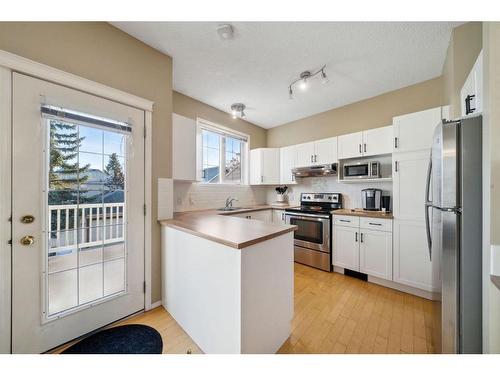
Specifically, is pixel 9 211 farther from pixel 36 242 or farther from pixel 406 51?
pixel 406 51

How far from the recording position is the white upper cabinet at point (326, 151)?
3174 millimetres

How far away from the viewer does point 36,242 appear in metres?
1.33

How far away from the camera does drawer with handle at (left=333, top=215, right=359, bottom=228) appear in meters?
2.65

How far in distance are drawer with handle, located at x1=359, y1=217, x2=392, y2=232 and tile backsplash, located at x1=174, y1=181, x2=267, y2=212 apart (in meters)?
2.19

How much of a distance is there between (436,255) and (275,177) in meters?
A: 2.90

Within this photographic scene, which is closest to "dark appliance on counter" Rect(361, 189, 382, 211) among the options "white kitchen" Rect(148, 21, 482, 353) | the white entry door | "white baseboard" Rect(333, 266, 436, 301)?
"white kitchen" Rect(148, 21, 482, 353)

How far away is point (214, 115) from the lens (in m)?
3.39

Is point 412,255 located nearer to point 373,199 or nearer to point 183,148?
point 373,199

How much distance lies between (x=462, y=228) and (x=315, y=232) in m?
2.07

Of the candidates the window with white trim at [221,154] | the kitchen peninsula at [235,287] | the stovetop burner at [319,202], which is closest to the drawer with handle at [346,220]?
the stovetop burner at [319,202]

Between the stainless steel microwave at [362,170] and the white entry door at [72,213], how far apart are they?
2912 mm

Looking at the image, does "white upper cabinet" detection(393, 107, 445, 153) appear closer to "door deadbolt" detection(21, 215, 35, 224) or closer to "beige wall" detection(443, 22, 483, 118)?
"beige wall" detection(443, 22, 483, 118)

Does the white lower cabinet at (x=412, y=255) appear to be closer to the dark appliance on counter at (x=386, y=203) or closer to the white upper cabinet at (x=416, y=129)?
the dark appliance on counter at (x=386, y=203)
